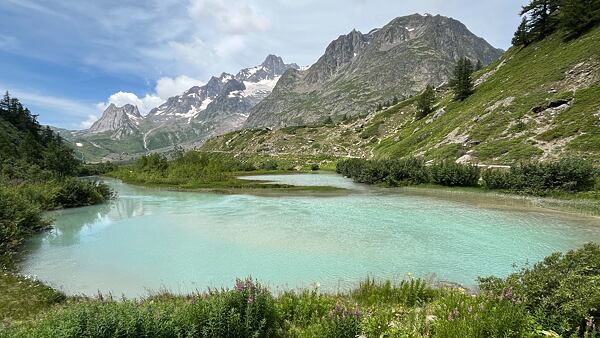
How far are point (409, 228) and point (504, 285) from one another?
18.7 meters

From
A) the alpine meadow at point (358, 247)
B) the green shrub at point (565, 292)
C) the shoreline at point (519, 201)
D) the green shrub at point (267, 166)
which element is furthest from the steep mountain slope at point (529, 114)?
the green shrub at point (565, 292)

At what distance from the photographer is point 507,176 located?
159 feet

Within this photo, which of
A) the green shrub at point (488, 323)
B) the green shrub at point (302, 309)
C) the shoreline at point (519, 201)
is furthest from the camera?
the shoreline at point (519, 201)

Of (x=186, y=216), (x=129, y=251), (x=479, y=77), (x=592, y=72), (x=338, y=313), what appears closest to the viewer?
(x=338, y=313)

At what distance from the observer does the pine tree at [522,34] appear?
115625 mm

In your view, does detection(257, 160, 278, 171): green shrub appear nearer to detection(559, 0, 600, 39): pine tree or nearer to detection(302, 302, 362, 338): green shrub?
detection(559, 0, 600, 39): pine tree

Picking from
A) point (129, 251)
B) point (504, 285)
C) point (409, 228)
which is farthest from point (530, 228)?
point (129, 251)

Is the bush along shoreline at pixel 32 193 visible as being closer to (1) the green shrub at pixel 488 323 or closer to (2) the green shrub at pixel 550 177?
(1) the green shrub at pixel 488 323

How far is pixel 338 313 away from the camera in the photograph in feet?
27.8

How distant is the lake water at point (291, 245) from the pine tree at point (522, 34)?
348ft

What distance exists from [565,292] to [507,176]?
1816 inches

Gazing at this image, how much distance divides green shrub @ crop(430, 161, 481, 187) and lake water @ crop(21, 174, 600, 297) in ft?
52.4

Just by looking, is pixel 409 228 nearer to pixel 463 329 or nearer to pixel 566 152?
Result: pixel 463 329

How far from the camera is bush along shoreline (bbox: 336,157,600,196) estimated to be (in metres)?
41.6
